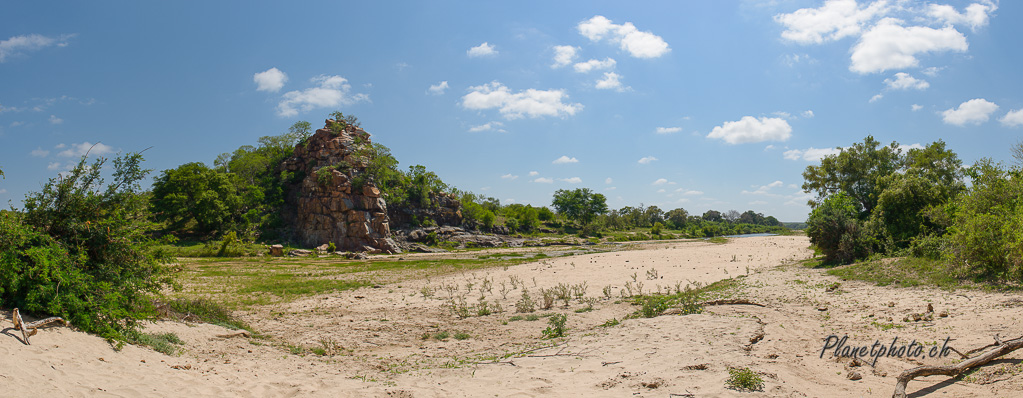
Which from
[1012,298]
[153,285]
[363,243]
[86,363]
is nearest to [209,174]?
[363,243]

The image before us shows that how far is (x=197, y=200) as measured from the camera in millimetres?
57312

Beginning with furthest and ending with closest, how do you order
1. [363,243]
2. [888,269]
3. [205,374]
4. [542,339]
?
[363,243]
[888,269]
[542,339]
[205,374]

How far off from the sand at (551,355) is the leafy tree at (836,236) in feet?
30.0

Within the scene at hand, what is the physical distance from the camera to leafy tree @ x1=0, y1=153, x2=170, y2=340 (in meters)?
7.64

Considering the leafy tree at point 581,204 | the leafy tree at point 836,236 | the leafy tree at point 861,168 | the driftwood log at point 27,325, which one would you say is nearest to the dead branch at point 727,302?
the leafy tree at point 836,236

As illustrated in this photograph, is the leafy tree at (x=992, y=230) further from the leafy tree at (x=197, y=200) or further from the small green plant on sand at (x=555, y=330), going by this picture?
the leafy tree at (x=197, y=200)

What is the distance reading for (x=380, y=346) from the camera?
420 inches

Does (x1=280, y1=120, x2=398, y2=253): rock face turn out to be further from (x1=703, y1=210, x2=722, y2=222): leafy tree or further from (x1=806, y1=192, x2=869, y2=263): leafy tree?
(x1=703, y1=210, x2=722, y2=222): leafy tree

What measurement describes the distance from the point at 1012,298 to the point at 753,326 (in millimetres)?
5792

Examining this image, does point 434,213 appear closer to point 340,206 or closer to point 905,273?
point 340,206

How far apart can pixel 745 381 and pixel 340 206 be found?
194 feet

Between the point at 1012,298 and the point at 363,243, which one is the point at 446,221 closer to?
the point at 363,243

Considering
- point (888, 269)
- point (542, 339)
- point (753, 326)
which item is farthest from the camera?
point (888, 269)

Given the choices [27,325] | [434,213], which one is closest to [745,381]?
[27,325]
